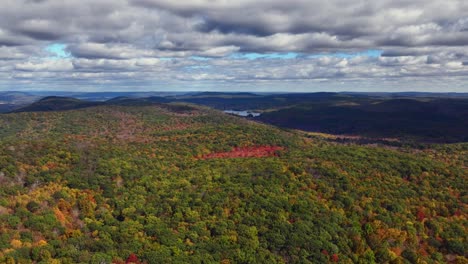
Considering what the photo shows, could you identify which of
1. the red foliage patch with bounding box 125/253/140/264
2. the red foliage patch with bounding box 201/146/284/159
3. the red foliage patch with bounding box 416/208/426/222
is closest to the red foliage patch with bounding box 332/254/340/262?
the red foliage patch with bounding box 416/208/426/222

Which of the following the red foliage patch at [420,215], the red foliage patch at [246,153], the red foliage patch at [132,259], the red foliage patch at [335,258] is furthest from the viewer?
the red foliage patch at [246,153]

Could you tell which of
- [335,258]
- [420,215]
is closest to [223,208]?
[335,258]

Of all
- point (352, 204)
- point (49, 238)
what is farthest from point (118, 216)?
point (352, 204)

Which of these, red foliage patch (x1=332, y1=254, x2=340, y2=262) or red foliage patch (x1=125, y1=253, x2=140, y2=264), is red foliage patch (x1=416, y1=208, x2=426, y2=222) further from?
red foliage patch (x1=125, y1=253, x2=140, y2=264)

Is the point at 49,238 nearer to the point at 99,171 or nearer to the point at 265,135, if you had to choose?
the point at 99,171

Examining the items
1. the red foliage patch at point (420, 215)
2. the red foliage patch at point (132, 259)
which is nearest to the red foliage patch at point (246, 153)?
the red foliage patch at point (420, 215)

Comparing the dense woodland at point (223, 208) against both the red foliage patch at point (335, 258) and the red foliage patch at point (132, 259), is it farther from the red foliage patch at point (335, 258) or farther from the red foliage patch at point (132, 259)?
the red foliage patch at point (132, 259)
